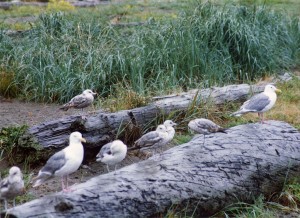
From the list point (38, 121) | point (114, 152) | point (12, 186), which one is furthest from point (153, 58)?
point (12, 186)

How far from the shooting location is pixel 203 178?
5.62 m

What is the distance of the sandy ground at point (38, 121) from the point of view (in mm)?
6039

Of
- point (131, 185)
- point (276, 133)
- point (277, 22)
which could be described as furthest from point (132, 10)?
point (131, 185)

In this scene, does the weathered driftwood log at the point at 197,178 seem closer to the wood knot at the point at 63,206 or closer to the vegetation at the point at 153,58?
the wood knot at the point at 63,206

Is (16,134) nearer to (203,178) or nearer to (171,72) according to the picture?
(203,178)

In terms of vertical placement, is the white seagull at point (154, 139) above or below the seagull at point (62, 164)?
below

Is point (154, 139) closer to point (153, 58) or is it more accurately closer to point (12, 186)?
point (12, 186)

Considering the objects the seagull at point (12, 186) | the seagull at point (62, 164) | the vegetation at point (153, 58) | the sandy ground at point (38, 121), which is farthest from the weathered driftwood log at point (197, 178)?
the vegetation at point (153, 58)

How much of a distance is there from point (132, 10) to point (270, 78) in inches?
353

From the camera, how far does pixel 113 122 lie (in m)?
7.00

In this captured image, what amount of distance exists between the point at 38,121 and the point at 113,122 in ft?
5.40

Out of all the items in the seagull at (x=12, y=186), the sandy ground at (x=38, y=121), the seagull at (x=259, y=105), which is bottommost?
the sandy ground at (x=38, y=121)

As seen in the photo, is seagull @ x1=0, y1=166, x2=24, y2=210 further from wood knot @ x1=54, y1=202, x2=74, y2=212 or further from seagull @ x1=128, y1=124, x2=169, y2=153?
seagull @ x1=128, y1=124, x2=169, y2=153

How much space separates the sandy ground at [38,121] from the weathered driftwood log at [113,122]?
0.94ft
